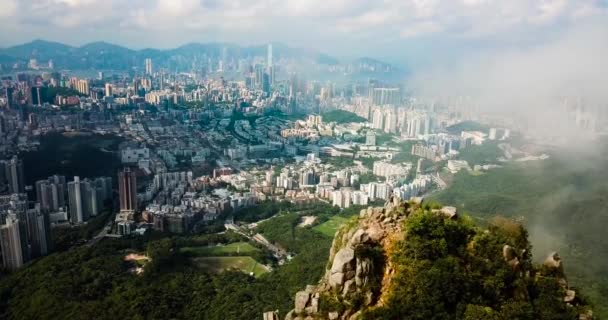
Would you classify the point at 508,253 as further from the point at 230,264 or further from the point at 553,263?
the point at 230,264

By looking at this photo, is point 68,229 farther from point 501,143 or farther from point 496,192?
point 501,143

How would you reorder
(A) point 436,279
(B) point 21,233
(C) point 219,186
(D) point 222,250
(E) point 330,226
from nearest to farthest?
1. (A) point 436,279
2. (B) point 21,233
3. (D) point 222,250
4. (E) point 330,226
5. (C) point 219,186

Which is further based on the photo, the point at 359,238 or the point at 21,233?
the point at 21,233

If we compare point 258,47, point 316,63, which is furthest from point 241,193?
point 258,47

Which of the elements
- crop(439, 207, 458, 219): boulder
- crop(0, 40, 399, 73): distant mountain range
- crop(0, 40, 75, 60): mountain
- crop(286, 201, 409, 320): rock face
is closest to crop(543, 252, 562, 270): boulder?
crop(439, 207, 458, 219): boulder

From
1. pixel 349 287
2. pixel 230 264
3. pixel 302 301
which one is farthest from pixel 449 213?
pixel 230 264

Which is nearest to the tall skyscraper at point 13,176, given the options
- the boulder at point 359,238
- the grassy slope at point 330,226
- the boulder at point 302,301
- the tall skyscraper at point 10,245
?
the tall skyscraper at point 10,245

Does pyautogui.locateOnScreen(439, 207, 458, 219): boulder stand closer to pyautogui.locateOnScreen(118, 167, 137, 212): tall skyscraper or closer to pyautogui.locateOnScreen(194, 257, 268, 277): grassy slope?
pyautogui.locateOnScreen(194, 257, 268, 277): grassy slope
